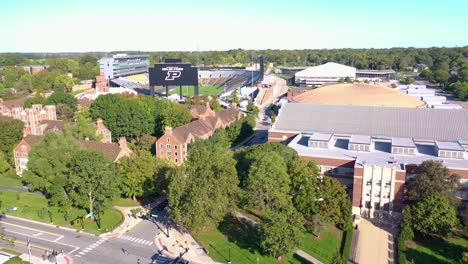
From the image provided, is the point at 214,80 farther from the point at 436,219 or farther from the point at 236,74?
the point at 436,219

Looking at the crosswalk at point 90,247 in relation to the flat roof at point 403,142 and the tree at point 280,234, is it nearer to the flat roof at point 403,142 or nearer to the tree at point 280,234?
the tree at point 280,234

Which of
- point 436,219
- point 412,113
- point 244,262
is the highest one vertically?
point 412,113

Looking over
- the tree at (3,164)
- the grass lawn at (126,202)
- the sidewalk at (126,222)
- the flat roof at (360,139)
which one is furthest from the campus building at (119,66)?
the flat roof at (360,139)

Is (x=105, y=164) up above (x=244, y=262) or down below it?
above

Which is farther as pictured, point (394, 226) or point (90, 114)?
point (90, 114)

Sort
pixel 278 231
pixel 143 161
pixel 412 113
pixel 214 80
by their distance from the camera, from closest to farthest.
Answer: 1. pixel 278 231
2. pixel 143 161
3. pixel 412 113
4. pixel 214 80

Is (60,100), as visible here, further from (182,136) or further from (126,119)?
(182,136)

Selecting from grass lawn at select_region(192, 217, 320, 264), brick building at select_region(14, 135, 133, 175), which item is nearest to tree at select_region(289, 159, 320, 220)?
grass lawn at select_region(192, 217, 320, 264)

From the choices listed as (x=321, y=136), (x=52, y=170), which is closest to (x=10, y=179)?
(x=52, y=170)

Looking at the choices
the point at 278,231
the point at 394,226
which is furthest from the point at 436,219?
the point at 278,231
